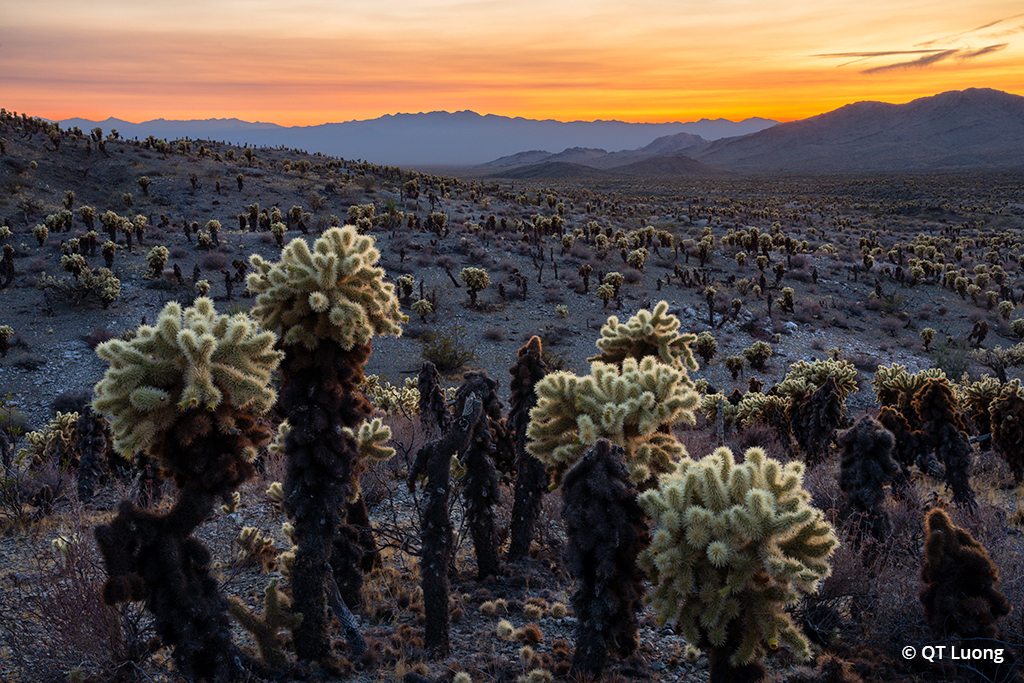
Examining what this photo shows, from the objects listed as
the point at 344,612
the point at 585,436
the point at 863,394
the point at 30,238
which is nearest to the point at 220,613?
the point at 344,612

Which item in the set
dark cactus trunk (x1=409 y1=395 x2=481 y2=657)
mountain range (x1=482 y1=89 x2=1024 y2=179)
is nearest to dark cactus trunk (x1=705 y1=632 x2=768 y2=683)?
dark cactus trunk (x1=409 y1=395 x2=481 y2=657)

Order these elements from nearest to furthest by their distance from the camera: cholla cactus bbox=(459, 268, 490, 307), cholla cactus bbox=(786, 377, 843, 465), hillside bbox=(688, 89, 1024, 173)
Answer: cholla cactus bbox=(786, 377, 843, 465) < cholla cactus bbox=(459, 268, 490, 307) < hillside bbox=(688, 89, 1024, 173)

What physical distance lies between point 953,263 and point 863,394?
21657 mm

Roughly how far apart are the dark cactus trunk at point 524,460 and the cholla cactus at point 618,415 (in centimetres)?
144

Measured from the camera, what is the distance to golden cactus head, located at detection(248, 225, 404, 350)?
5141mm

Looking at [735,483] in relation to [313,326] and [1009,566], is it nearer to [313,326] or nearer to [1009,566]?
[313,326]

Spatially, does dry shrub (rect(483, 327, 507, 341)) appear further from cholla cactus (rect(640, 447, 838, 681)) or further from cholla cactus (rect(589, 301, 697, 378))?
cholla cactus (rect(640, 447, 838, 681))

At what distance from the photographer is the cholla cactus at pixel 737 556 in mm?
4152

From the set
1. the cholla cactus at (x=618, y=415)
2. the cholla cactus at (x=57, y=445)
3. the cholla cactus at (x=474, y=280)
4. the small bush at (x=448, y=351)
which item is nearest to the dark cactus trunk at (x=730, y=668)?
the cholla cactus at (x=618, y=415)

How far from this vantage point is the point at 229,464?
464 cm

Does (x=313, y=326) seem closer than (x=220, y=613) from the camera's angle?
No

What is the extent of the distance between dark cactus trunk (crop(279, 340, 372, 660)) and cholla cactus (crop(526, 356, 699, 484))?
200 cm

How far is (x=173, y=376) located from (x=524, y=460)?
14.5ft

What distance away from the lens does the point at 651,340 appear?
7258 millimetres
